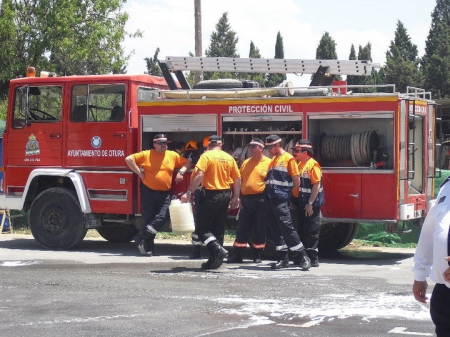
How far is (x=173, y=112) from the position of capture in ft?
42.1

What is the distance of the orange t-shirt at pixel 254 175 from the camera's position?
11.5m

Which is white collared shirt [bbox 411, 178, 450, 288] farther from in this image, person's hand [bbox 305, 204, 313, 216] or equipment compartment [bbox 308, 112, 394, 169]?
equipment compartment [bbox 308, 112, 394, 169]

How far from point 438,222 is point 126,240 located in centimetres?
1076

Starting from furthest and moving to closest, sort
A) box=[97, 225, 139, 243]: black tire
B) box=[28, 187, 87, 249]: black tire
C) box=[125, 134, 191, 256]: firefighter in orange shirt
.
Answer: box=[97, 225, 139, 243]: black tire < box=[28, 187, 87, 249]: black tire < box=[125, 134, 191, 256]: firefighter in orange shirt

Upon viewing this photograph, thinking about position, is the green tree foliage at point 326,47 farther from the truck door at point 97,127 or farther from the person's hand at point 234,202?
the person's hand at point 234,202

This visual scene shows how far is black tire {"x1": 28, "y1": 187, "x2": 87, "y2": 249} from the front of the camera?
43.7 ft

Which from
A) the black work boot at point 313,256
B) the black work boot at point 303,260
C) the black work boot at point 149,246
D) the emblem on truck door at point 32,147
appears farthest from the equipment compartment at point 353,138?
the emblem on truck door at point 32,147

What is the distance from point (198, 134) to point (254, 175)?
1.73m

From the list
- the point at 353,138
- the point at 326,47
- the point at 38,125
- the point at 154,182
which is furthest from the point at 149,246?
the point at 326,47

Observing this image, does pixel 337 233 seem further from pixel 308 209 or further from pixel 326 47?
pixel 326 47

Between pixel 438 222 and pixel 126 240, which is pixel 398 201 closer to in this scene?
pixel 126 240

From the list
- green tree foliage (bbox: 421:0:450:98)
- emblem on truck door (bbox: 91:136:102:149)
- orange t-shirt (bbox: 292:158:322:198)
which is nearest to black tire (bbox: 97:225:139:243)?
emblem on truck door (bbox: 91:136:102:149)

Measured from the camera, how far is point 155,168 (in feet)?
41.0

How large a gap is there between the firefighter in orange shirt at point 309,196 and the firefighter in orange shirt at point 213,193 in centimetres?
85
